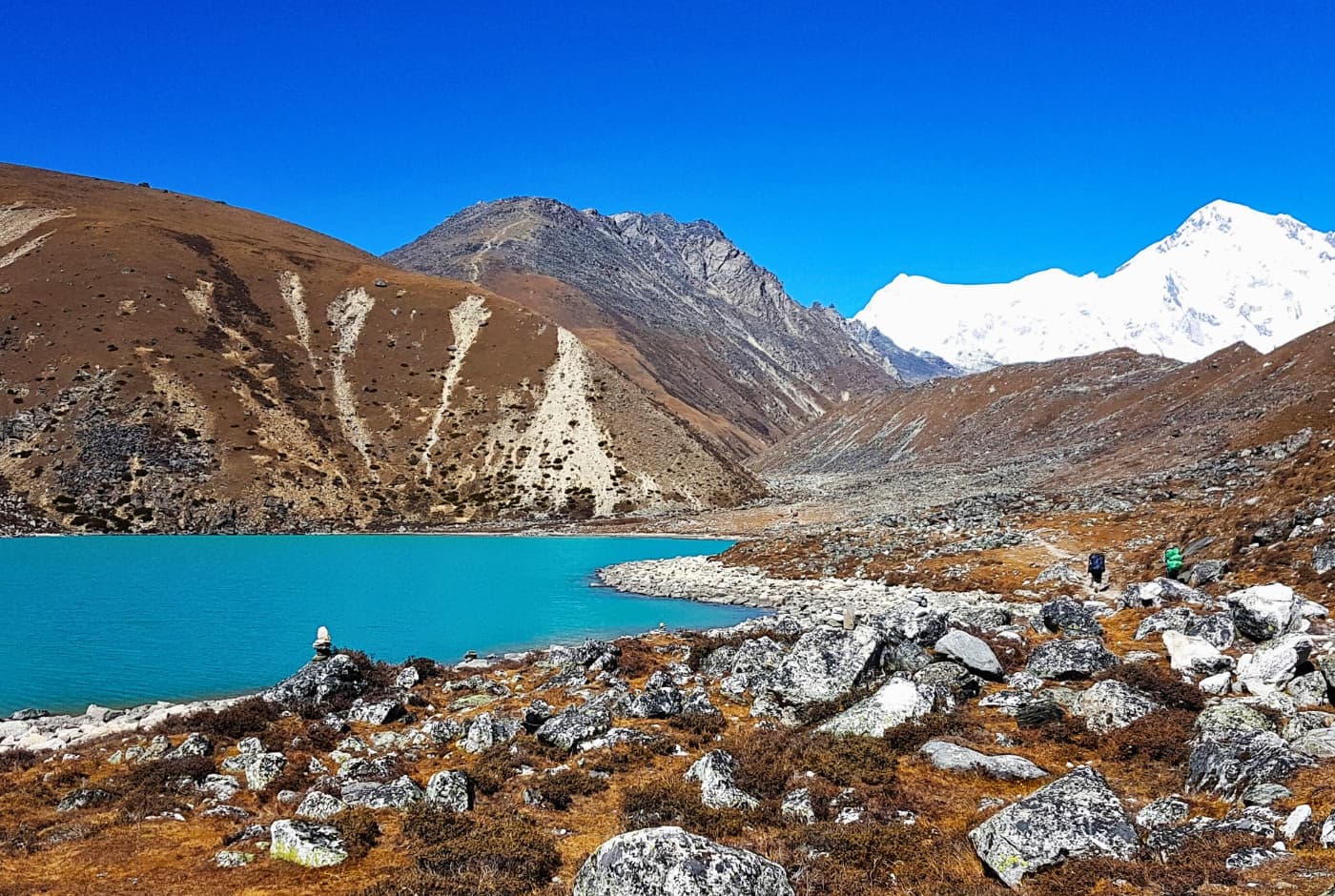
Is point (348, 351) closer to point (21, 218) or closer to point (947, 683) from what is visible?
point (21, 218)

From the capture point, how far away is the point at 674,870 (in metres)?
8.30

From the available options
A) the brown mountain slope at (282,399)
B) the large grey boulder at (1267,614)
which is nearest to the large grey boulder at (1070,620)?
the large grey boulder at (1267,614)

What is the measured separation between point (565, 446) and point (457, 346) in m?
32.1

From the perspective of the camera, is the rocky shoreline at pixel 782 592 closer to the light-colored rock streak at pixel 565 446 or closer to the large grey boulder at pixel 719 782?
the large grey boulder at pixel 719 782

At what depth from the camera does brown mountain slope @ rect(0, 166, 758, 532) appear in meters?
97.6

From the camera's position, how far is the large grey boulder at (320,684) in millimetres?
19719

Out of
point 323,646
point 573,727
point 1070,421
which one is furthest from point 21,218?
point 1070,421

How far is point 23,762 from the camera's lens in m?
16.9

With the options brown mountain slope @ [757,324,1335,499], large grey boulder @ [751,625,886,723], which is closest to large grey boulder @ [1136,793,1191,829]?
large grey boulder @ [751,625,886,723]

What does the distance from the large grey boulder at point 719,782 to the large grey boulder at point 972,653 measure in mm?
7529

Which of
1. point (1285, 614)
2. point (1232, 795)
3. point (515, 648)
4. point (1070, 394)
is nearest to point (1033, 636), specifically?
point (1285, 614)

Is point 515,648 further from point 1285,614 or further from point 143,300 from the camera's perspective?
point 143,300

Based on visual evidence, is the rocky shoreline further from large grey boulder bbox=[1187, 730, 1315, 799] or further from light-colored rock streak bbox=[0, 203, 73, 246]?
light-colored rock streak bbox=[0, 203, 73, 246]

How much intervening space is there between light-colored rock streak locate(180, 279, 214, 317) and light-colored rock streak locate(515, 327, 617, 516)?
5345 centimetres
